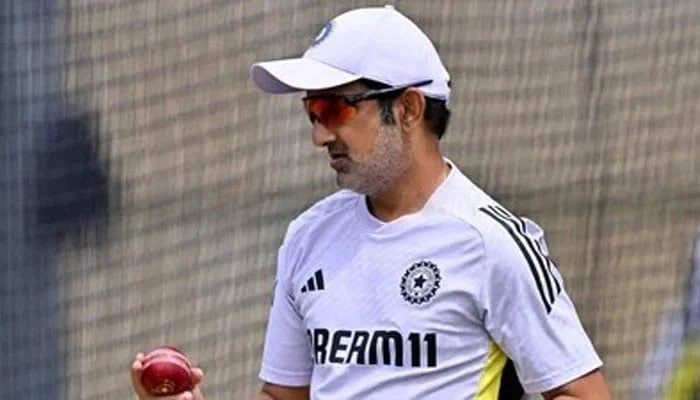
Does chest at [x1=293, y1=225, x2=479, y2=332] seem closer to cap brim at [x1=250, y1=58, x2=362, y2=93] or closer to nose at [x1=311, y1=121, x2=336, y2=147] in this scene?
nose at [x1=311, y1=121, x2=336, y2=147]

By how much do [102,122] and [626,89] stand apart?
1.51 m

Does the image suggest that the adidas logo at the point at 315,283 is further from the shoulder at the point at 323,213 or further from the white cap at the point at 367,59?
the white cap at the point at 367,59

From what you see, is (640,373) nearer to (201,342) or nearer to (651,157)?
(651,157)

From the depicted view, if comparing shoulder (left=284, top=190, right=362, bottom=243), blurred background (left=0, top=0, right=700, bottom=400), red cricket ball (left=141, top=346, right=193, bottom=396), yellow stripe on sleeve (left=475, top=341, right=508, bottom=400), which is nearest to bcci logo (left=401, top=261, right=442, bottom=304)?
yellow stripe on sleeve (left=475, top=341, right=508, bottom=400)

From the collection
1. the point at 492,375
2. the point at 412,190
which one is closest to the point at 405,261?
the point at 412,190

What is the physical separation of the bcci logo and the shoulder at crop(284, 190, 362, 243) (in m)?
0.25

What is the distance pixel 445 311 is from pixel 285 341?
44 cm

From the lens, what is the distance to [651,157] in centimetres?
550

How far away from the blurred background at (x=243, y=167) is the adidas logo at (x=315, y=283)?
188 centimetres

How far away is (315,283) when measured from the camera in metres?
3.50

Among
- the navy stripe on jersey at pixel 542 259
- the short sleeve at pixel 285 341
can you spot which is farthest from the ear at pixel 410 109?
the short sleeve at pixel 285 341

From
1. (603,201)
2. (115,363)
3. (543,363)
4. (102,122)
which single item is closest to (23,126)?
(102,122)

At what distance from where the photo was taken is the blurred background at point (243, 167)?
5270 millimetres

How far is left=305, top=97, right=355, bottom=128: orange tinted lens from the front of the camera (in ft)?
11.3
